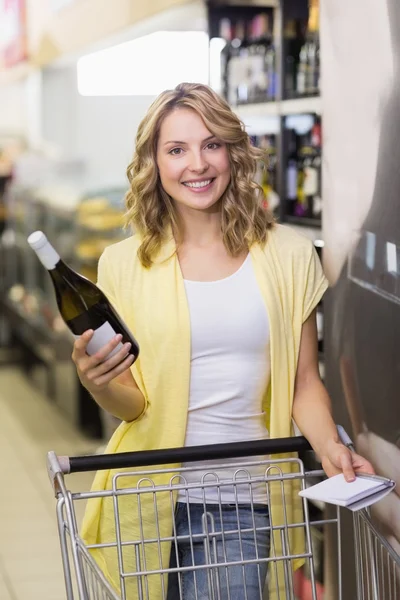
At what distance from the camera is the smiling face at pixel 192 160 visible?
2154 millimetres

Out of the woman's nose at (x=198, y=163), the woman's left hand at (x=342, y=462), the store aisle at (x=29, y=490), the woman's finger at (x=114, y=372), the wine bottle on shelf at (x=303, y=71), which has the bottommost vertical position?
the store aisle at (x=29, y=490)

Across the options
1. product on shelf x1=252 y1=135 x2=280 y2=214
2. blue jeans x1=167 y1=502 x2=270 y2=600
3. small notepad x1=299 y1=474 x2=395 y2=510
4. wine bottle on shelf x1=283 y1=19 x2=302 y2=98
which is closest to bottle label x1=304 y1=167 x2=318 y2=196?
product on shelf x1=252 y1=135 x2=280 y2=214

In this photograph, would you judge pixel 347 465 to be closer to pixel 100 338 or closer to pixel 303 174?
pixel 100 338

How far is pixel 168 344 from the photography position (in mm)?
2166

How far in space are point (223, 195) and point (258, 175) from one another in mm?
1892

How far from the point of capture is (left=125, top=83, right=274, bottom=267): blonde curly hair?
2.18m

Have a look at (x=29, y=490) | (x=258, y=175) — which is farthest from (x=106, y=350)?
(x=29, y=490)

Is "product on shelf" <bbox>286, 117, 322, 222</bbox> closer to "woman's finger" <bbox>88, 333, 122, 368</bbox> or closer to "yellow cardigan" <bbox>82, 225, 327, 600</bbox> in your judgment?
"yellow cardigan" <bbox>82, 225, 327, 600</bbox>

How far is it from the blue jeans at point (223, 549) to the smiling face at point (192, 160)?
2.16 ft

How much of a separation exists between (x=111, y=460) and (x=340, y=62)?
1442 millimetres

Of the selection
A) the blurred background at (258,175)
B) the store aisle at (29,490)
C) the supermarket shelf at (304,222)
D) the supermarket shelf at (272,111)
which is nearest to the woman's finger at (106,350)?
the blurred background at (258,175)

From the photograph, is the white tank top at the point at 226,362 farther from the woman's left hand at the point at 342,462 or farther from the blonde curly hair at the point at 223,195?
the woman's left hand at the point at 342,462

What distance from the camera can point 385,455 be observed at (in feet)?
8.90

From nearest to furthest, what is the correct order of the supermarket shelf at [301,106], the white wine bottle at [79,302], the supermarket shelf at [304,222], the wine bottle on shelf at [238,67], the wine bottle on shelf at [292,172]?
the white wine bottle at [79,302], the supermarket shelf at [301,106], the supermarket shelf at [304,222], the wine bottle on shelf at [292,172], the wine bottle on shelf at [238,67]
